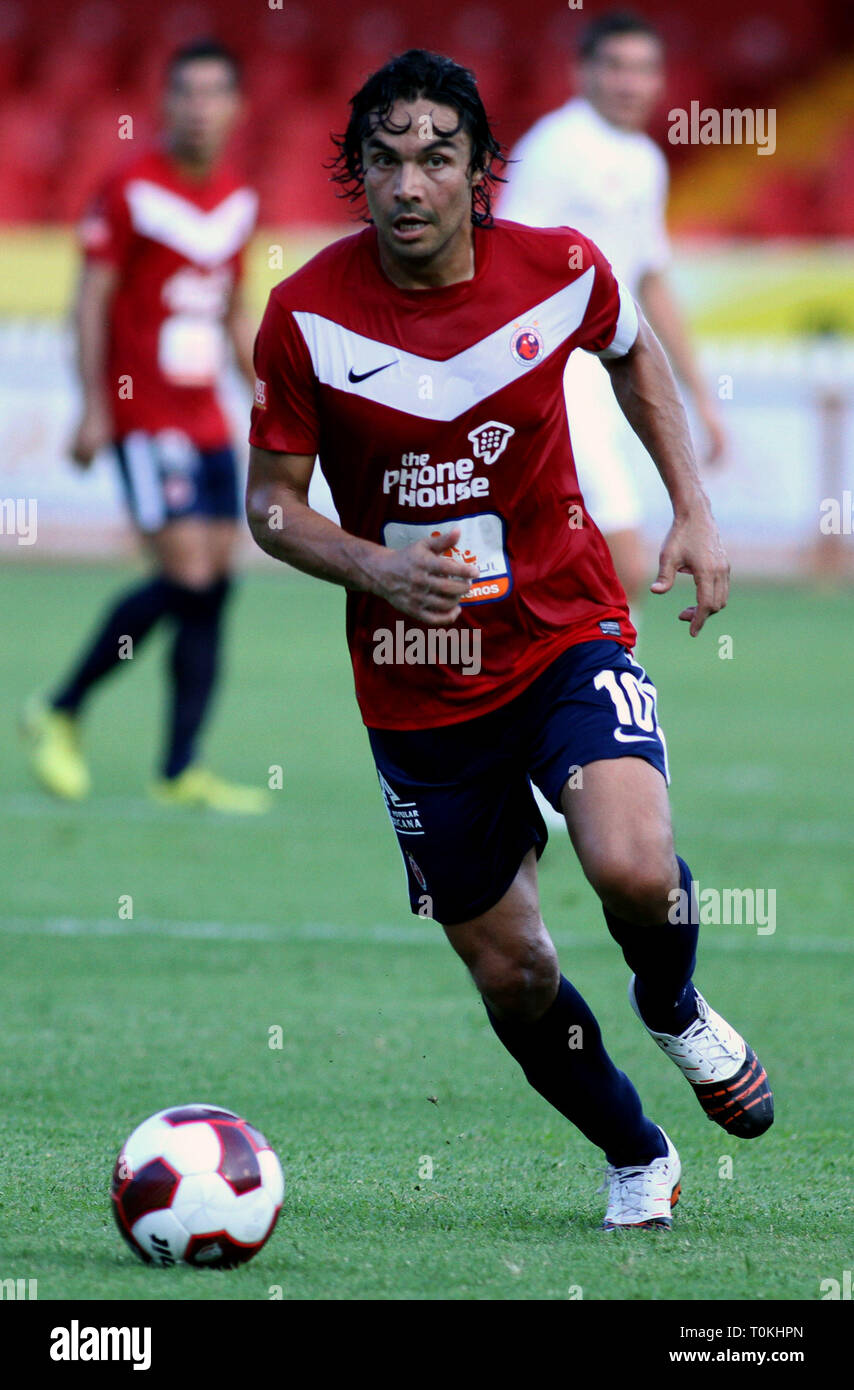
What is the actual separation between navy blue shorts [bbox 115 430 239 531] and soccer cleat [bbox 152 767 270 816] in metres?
1.00

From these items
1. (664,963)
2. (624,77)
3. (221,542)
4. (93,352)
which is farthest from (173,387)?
(664,963)

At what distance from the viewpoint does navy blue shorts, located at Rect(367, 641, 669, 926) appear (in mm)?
3646

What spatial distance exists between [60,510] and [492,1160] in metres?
14.6

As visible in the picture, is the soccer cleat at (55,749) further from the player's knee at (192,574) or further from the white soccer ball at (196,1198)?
the white soccer ball at (196,1198)

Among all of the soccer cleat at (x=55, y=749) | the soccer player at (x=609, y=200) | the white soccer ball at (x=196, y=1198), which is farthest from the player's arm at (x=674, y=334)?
the white soccer ball at (x=196, y=1198)

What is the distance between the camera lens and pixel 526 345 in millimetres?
3680

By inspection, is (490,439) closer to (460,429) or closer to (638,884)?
(460,429)

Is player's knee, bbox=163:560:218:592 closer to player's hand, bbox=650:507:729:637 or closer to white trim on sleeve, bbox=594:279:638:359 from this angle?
white trim on sleeve, bbox=594:279:638:359

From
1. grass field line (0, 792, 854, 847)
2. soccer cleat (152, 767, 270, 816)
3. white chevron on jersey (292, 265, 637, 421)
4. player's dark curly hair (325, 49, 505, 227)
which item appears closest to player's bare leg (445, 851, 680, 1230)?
white chevron on jersey (292, 265, 637, 421)

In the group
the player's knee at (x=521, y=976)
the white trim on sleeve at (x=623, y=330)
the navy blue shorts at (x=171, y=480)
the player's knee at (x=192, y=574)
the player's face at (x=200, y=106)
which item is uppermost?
the player's face at (x=200, y=106)

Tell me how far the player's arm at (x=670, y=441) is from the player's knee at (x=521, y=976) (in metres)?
0.65

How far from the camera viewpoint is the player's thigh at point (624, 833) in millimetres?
3410

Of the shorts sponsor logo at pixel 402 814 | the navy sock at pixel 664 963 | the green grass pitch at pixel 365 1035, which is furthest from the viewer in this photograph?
the shorts sponsor logo at pixel 402 814

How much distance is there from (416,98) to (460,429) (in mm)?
579
